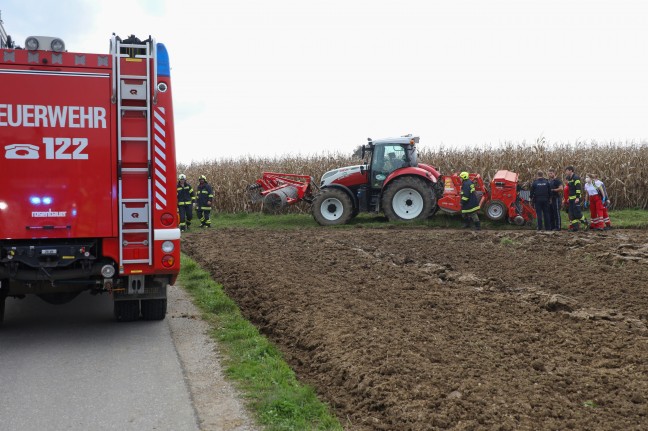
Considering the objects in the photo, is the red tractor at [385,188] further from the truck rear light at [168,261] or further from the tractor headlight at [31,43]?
the tractor headlight at [31,43]

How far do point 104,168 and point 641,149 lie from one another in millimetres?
24560

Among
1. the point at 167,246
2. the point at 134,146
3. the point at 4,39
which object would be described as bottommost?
the point at 167,246

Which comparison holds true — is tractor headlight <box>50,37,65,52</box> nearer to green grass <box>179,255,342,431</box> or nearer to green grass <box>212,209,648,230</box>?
green grass <box>179,255,342,431</box>

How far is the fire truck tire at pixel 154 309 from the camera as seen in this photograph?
30.7ft

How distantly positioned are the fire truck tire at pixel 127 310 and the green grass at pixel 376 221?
1308 centimetres

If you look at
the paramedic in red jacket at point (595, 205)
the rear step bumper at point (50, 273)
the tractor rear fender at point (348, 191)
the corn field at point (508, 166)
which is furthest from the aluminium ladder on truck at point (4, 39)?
the corn field at point (508, 166)

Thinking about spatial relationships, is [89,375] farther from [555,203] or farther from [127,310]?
[555,203]

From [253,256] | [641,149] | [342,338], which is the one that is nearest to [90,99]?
[342,338]

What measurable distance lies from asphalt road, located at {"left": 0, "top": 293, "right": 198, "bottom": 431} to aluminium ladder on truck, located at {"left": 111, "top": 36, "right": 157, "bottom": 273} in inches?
40.8

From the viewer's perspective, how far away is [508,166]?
26797mm

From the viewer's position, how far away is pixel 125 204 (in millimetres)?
8414

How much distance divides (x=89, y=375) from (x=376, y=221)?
55.2 ft

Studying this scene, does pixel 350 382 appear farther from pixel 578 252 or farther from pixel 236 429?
pixel 578 252

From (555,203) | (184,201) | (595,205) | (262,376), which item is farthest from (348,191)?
(262,376)
